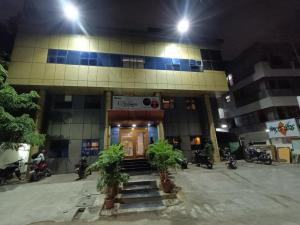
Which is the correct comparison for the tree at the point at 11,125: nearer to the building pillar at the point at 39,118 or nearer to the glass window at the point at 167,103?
the building pillar at the point at 39,118

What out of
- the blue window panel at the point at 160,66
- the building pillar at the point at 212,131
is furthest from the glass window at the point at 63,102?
the building pillar at the point at 212,131

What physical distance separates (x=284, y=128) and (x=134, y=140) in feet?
40.4

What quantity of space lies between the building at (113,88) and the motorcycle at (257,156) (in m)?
3.36

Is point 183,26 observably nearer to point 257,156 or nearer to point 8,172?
point 257,156

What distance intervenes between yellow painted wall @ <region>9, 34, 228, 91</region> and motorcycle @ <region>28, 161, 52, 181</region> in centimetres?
630

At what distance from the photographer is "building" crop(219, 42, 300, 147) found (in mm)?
19359

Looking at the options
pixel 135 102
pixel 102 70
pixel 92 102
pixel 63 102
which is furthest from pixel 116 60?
pixel 63 102

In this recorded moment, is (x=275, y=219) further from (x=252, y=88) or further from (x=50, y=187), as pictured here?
(x=252, y=88)

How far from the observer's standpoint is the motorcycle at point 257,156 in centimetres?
1271

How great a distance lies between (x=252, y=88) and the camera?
22094 mm

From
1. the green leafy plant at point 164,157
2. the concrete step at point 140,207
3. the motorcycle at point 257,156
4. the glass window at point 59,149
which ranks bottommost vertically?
the concrete step at point 140,207

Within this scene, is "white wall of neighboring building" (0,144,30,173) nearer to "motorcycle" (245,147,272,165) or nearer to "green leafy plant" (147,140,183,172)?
"green leafy plant" (147,140,183,172)

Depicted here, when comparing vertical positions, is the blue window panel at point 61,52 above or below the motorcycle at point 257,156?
above

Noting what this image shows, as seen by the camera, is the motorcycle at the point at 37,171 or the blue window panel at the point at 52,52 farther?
the blue window panel at the point at 52,52
